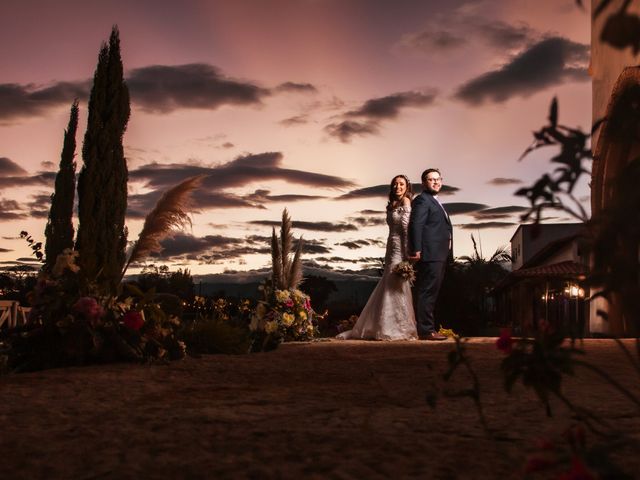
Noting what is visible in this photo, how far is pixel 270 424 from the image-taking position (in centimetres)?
292

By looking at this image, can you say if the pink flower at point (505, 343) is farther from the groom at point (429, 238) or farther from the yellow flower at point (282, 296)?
the yellow flower at point (282, 296)

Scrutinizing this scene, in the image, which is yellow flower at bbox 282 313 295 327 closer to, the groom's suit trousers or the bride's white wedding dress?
the bride's white wedding dress

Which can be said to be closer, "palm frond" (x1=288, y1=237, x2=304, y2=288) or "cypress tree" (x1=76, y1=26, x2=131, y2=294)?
"palm frond" (x1=288, y1=237, x2=304, y2=288)

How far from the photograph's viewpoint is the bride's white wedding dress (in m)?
10.1

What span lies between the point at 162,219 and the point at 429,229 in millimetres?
4064

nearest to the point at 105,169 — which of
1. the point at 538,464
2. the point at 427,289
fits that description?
the point at 427,289

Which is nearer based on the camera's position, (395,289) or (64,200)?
(395,289)

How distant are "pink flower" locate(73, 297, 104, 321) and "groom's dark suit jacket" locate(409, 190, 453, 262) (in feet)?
15.8

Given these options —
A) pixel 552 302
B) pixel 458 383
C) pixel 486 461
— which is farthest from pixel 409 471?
pixel 552 302

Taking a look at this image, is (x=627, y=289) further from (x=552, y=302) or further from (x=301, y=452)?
(x=552, y=302)

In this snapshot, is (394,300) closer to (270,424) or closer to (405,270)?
(405,270)

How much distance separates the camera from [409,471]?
7.00ft

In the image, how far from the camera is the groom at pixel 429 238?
30.4 ft

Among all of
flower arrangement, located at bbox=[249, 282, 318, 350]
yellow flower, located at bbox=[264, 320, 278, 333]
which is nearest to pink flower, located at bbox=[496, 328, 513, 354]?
yellow flower, located at bbox=[264, 320, 278, 333]
